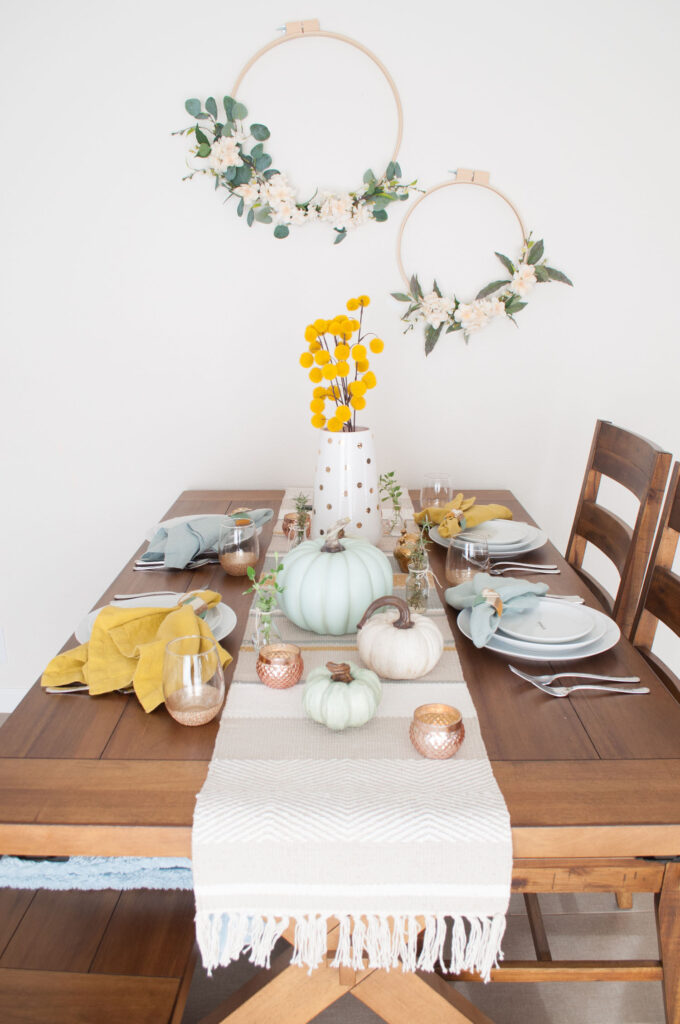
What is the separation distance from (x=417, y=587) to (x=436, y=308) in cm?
110

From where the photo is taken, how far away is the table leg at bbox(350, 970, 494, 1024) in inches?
42.3

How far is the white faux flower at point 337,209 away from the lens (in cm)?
202

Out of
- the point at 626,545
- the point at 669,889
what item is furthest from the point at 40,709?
the point at 626,545

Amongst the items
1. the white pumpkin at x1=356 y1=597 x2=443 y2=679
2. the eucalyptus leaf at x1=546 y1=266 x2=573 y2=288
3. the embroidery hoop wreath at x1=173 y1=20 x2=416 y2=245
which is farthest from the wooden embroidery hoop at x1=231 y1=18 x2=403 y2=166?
the white pumpkin at x1=356 y1=597 x2=443 y2=679

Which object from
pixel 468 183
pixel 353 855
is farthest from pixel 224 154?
pixel 353 855

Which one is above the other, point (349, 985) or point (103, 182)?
point (103, 182)

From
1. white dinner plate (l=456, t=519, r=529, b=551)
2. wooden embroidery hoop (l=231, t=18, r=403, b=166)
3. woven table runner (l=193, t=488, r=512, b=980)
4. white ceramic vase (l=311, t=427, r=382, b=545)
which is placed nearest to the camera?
woven table runner (l=193, t=488, r=512, b=980)

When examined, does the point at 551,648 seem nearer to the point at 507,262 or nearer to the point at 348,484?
the point at 348,484

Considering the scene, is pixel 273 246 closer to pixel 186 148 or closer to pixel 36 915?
pixel 186 148

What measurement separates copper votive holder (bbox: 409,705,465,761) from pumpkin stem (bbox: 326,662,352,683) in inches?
4.3

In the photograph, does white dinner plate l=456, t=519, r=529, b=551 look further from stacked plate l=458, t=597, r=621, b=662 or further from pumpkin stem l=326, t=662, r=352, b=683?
pumpkin stem l=326, t=662, r=352, b=683

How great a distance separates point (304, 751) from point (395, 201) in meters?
1.66

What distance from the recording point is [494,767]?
901 millimetres

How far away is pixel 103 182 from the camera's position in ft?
6.81
